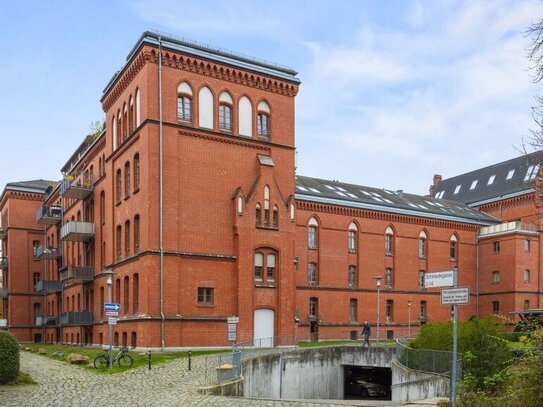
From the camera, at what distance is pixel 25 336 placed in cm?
5819

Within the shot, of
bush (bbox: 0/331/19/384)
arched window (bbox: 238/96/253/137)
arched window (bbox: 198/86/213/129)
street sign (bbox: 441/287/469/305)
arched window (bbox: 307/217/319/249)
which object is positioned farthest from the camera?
arched window (bbox: 307/217/319/249)

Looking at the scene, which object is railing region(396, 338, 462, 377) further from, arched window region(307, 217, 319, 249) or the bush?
arched window region(307, 217, 319, 249)

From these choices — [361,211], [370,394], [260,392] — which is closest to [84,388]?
[260,392]

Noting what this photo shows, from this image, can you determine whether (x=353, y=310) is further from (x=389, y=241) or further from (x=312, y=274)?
(x=389, y=241)

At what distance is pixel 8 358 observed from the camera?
766 inches

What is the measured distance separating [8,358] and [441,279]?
46.5 feet

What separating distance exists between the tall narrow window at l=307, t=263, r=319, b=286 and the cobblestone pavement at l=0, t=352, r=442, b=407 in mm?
20162

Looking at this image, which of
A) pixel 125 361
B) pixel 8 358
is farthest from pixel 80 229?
pixel 8 358

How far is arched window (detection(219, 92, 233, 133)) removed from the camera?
3409 centimetres

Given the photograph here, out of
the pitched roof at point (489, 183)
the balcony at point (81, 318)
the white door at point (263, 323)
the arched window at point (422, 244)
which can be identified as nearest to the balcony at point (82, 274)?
the balcony at point (81, 318)

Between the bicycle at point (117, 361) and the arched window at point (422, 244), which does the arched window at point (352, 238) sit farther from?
the bicycle at point (117, 361)

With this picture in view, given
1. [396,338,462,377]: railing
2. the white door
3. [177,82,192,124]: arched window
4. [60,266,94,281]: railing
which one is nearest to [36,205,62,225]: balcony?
[60,266,94,281]: railing

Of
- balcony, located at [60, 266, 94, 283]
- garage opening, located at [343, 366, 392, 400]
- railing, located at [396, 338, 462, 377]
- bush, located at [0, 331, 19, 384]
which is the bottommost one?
garage opening, located at [343, 366, 392, 400]

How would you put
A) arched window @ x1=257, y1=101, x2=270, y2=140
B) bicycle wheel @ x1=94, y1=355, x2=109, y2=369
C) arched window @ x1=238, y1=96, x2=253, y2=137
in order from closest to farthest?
bicycle wheel @ x1=94, y1=355, x2=109, y2=369 < arched window @ x1=238, y1=96, x2=253, y2=137 < arched window @ x1=257, y1=101, x2=270, y2=140
